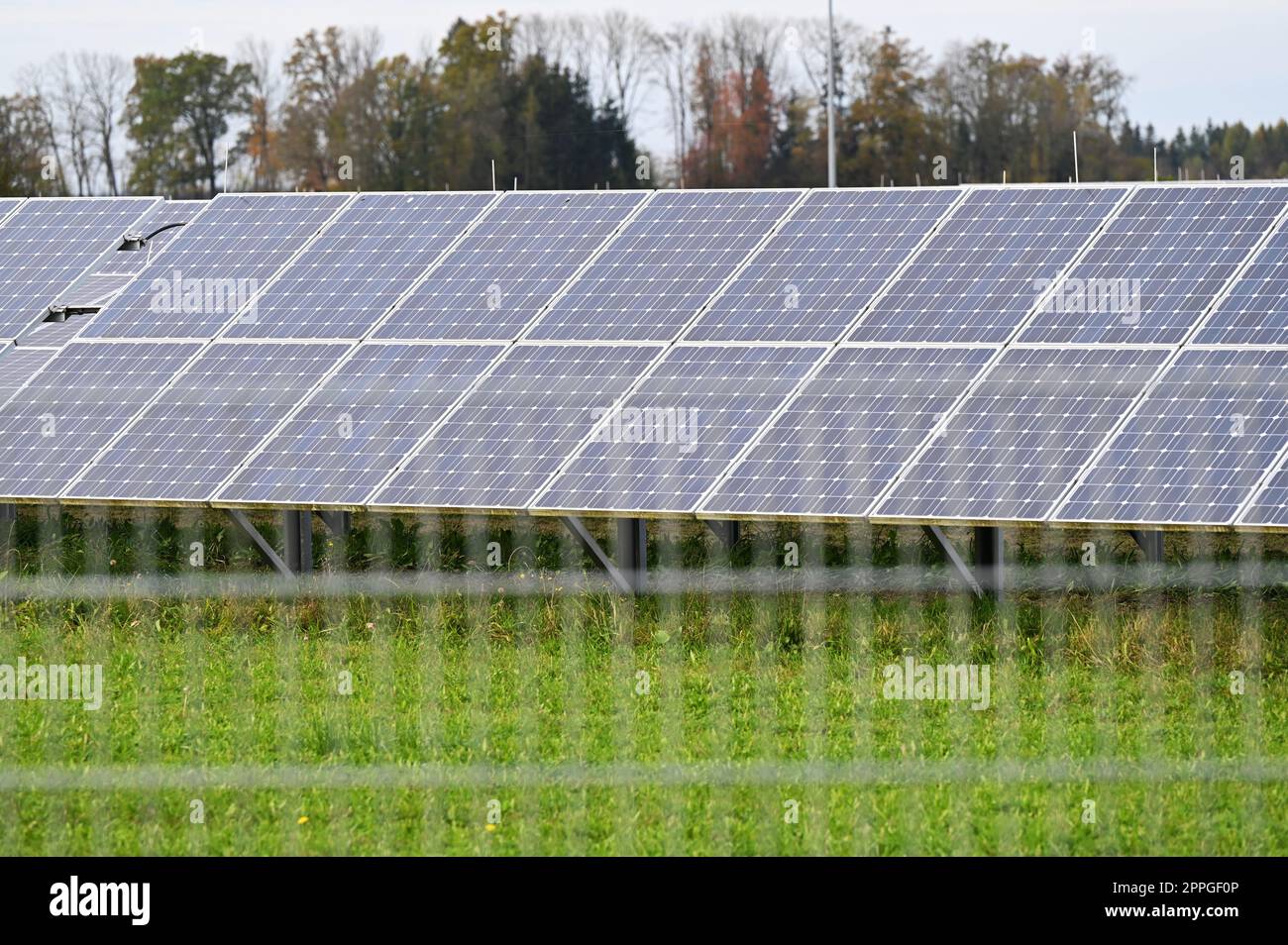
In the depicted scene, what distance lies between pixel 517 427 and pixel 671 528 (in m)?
2.47

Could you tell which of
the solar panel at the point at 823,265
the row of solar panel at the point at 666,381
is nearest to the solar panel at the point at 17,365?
the row of solar panel at the point at 666,381

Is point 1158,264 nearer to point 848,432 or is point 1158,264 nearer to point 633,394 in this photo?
point 848,432

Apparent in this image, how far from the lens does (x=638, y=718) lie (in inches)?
558

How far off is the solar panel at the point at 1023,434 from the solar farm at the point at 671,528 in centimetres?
4

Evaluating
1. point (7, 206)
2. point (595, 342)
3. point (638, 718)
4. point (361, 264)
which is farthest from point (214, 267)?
point (638, 718)

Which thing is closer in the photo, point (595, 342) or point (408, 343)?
point (595, 342)

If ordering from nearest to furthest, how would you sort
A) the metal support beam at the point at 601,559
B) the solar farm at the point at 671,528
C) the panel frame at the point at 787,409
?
the solar farm at the point at 671,528, the panel frame at the point at 787,409, the metal support beam at the point at 601,559

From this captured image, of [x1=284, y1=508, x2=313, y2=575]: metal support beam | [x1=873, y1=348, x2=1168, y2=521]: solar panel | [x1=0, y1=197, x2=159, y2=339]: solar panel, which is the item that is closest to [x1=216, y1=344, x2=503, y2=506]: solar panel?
[x1=284, y1=508, x2=313, y2=575]: metal support beam

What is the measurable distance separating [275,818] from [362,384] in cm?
713

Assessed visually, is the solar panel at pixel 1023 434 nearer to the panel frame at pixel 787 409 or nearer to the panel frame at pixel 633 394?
the panel frame at pixel 787 409

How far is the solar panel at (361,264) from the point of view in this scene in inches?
778

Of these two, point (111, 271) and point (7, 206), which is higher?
point (7, 206)
